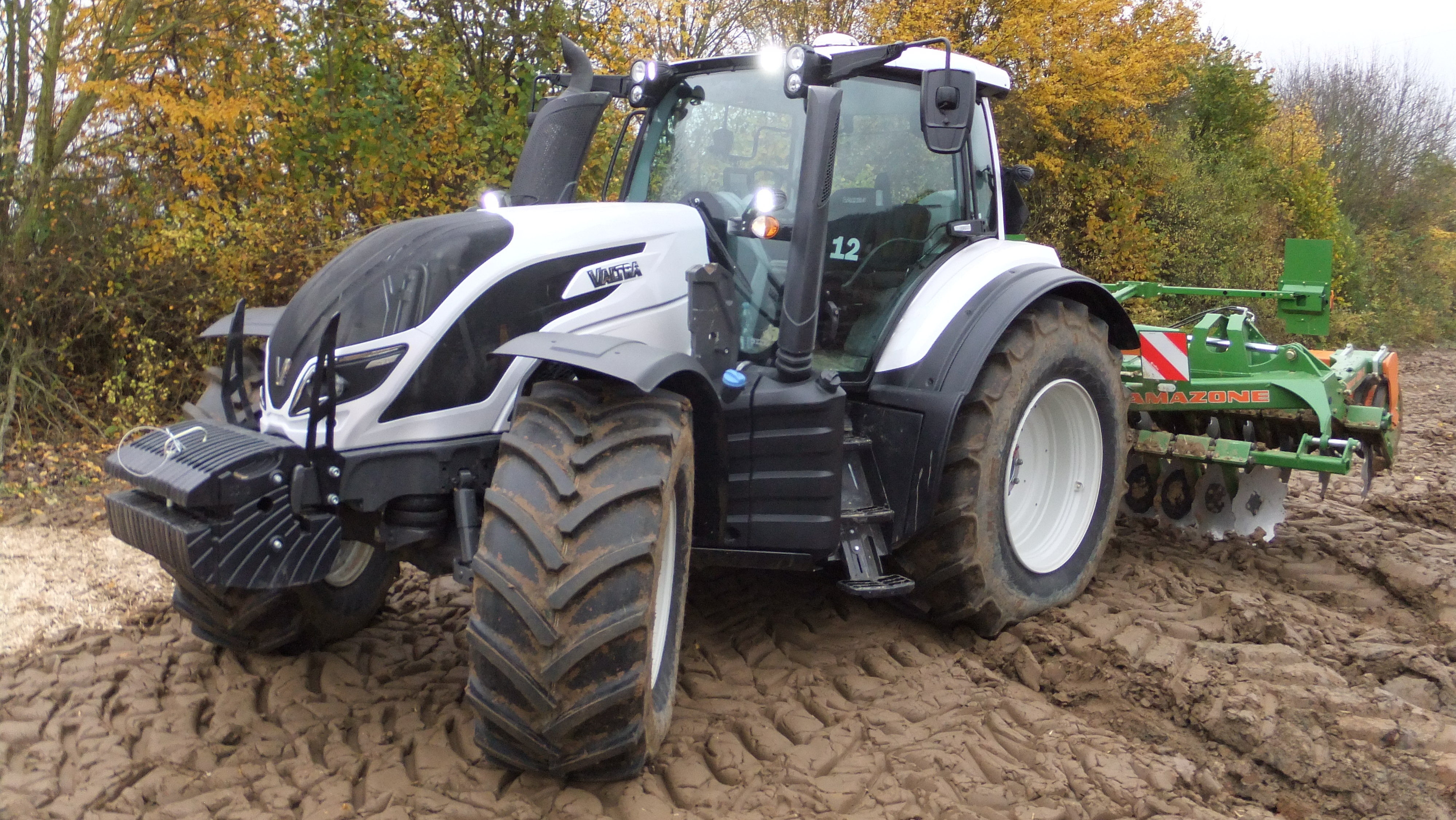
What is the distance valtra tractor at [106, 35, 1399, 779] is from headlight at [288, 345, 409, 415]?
0.04 ft

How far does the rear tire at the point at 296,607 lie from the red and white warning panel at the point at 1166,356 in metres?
3.48

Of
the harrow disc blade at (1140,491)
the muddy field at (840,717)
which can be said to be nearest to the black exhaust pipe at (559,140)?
the muddy field at (840,717)

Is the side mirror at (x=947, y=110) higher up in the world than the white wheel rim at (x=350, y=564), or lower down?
higher up

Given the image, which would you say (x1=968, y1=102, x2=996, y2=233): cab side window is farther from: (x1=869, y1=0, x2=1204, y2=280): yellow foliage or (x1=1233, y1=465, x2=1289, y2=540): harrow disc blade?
(x1=869, y1=0, x2=1204, y2=280): yellow foliage

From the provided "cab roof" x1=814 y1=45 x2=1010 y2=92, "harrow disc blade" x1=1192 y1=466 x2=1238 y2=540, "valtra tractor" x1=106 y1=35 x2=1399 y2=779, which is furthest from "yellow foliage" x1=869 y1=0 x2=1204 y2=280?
"valtra tractor" x1=106 y1=35 x2=1399 y2=779

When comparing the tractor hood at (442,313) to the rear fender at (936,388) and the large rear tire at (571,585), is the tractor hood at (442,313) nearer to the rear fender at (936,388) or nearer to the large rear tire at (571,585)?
the large rear tire at (571,585)

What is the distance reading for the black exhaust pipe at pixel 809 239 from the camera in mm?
Answer: 3398

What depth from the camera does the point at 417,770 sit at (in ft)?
10.0

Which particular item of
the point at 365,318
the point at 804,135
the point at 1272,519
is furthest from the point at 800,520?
the point at 1272,519

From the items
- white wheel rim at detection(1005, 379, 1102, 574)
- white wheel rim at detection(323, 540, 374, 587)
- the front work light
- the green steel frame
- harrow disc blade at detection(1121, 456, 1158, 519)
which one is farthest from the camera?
harrow disc blade at detection(1121, 456, 1158, 519)

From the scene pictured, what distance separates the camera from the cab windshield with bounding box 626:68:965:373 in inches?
147

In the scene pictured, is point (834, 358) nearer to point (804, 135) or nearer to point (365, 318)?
point (804, 135)

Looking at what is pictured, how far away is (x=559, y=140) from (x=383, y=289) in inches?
55.0

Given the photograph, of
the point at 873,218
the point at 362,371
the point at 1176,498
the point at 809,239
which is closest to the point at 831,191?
the point at 809,239
